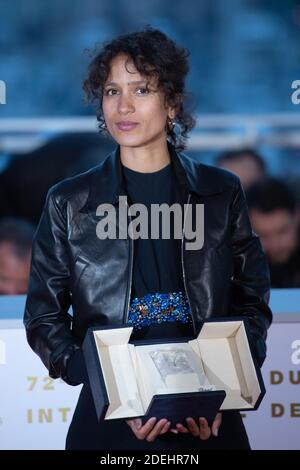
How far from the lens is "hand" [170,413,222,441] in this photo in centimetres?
171

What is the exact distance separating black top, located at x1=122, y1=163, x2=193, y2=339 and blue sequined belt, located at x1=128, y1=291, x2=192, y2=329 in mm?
13

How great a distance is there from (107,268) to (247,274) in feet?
1.11

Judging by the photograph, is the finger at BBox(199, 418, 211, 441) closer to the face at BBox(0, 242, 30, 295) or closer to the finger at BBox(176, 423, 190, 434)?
the finger at BBox(176, 423, 190, 434)

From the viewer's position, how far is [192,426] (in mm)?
A: 1718

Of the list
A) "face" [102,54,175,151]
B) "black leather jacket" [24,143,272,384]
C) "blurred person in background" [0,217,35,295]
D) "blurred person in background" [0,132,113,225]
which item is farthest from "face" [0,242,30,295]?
"face" [102,54,175,151]

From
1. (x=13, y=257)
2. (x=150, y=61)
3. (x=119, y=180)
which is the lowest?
(x=13, y=257)

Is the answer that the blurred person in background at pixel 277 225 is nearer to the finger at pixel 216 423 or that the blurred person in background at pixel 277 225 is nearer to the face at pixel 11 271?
the face at pixel 11 271

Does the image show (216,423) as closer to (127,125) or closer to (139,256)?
(139,256)

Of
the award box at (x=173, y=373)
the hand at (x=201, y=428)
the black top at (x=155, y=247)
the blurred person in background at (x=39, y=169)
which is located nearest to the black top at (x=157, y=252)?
the black top at (x=155, y=247)

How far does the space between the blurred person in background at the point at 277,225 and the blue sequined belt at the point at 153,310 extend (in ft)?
3.81

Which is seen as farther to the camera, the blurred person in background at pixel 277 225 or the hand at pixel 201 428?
the blurred person in background at pixel 277 225

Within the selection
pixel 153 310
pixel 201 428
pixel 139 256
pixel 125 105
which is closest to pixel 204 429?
pixel 201 428

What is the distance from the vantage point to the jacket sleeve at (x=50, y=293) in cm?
186

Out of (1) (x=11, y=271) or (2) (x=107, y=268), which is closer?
(2) (x=107, y=268)
